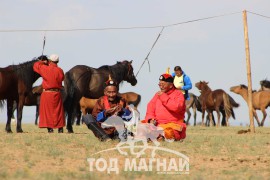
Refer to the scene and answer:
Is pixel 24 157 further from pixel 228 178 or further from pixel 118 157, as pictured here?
pixel 228 178

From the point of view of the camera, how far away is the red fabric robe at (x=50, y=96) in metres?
14.9

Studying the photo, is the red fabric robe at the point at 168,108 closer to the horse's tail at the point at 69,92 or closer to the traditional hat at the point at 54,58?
the traditional hat at the point at 54,58

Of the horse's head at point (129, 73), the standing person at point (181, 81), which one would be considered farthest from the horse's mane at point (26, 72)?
the horse's head at point (129, 73)

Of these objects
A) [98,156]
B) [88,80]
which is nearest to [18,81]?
[88,80]

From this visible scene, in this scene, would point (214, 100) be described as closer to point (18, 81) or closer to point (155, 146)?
point (18, 81)

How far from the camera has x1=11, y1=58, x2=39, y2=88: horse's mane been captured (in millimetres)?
15734

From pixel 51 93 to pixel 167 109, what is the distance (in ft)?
14.8

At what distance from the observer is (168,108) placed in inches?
443

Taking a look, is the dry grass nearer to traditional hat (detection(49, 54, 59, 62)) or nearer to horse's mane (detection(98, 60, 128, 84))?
traditional hat (detection(49, 54, 59, 62))

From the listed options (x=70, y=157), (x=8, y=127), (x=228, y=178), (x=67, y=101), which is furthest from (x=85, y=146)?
(x=67, y=101)

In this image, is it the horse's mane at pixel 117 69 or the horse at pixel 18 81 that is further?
the horse's mane at pixel 117 69

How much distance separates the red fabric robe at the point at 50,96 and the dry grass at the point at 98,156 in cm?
229

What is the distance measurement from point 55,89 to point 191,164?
21.6 feet

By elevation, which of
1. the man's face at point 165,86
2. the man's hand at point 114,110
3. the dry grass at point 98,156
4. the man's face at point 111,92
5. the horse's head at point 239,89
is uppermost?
the horse's head at point 239,89
